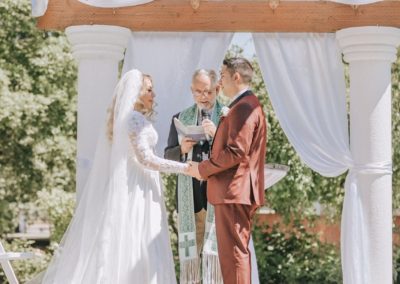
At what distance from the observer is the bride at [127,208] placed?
4980 mm

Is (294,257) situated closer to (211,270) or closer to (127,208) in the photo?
(211,270)

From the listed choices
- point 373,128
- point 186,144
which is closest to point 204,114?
point 186,144

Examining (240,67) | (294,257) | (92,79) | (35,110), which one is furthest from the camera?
(35,110)

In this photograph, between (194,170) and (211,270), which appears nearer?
(194,170)

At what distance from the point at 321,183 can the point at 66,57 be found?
3937 millimetres

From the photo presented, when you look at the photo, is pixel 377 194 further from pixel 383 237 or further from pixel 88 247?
pixel 88 247

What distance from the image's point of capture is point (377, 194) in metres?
5.82

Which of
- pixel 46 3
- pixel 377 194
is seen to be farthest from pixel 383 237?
pixel 46 3

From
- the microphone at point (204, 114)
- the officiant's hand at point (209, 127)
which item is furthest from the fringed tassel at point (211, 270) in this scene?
the microphone at point (204, 114)

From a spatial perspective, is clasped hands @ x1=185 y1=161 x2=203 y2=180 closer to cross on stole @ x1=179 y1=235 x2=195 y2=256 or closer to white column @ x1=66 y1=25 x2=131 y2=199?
cross on stole @ x1=179 y1=235 x2=195 y2=256

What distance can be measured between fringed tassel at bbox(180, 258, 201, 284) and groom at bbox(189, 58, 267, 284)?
75 cm

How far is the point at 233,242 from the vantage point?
183 inches

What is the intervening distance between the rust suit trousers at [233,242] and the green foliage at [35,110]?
6086mm

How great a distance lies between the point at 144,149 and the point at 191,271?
1.00 metres
